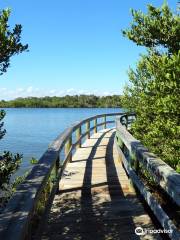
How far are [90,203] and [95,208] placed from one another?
35 cm

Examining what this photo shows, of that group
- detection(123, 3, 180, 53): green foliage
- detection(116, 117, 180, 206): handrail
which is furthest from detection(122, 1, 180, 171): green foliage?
detection(116, 117, 180, 206): handrail

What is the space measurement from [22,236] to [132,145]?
4134 mm

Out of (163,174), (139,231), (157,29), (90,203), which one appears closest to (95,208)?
(90,203)

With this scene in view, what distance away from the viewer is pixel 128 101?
797 inches

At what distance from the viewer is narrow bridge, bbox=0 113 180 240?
3076mm

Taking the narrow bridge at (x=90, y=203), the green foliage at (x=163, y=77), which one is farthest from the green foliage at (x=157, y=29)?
the narrow bridge at (x=90, y=203)

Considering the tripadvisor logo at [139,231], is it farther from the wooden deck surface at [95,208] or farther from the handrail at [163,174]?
the handrail at [163,174]

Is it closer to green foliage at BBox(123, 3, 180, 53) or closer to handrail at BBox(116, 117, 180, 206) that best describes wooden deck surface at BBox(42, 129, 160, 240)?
handrail at BBox(116, 117, 180, 206)

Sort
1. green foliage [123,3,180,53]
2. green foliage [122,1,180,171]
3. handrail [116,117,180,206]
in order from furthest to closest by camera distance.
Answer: green foliage [123,3,180,53], green foliage [122,1,180,171], handrail [116,117,180,206]

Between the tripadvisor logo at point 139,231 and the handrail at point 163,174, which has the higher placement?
the handrail at point 163,174

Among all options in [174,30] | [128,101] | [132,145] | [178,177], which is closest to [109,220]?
[132,145]

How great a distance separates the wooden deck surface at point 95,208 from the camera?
5039 millimetres

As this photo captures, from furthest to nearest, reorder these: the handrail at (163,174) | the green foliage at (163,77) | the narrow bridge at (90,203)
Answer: the green foliage at (163,77), the handrail at (163,174), the narrow bridge at (90,203)

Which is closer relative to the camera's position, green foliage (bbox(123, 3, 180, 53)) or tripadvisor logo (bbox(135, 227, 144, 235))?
tripadvisor logo (bbox(135, 227, 144, 235))
